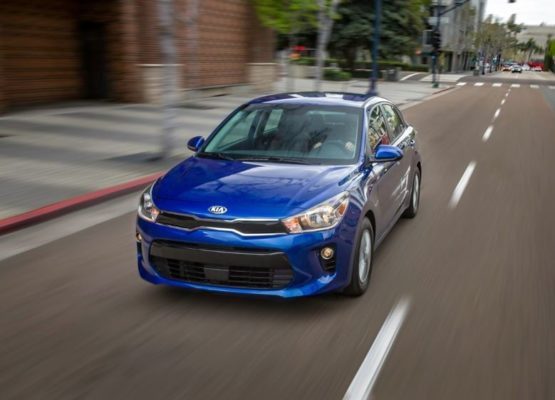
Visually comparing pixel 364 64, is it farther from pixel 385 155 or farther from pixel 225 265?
pixel 225 265

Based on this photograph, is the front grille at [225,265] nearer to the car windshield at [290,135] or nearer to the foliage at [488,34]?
the car windshield at [290,135]

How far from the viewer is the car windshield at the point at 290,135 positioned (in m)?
5.58

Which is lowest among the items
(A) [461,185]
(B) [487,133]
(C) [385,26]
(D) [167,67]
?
(B) [487,133]

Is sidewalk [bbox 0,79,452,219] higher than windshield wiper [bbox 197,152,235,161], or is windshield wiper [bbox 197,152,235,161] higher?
windshield wiper [bbox 197,152,235,161]

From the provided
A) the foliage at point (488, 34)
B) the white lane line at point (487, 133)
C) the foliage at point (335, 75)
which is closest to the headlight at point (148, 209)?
the white lane line at point (487, 133)

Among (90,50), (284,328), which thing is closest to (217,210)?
(284,328)

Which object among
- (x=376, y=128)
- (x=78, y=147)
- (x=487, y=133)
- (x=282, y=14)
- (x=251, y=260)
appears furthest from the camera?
(x=282, y=14)

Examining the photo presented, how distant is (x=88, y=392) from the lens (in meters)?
3.51

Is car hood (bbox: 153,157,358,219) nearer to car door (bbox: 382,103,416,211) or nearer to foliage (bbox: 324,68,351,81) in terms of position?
car door (bbox: 382,103,416,211)

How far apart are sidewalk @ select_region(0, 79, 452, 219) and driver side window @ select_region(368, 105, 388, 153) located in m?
4.31

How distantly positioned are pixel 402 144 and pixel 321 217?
2771 millimetres

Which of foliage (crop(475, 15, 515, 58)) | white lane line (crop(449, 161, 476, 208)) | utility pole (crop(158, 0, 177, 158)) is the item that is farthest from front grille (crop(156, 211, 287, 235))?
foliage (crop(475, 15, 515, 58))

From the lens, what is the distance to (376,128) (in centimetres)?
620

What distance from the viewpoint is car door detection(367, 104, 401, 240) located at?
5.58 m
